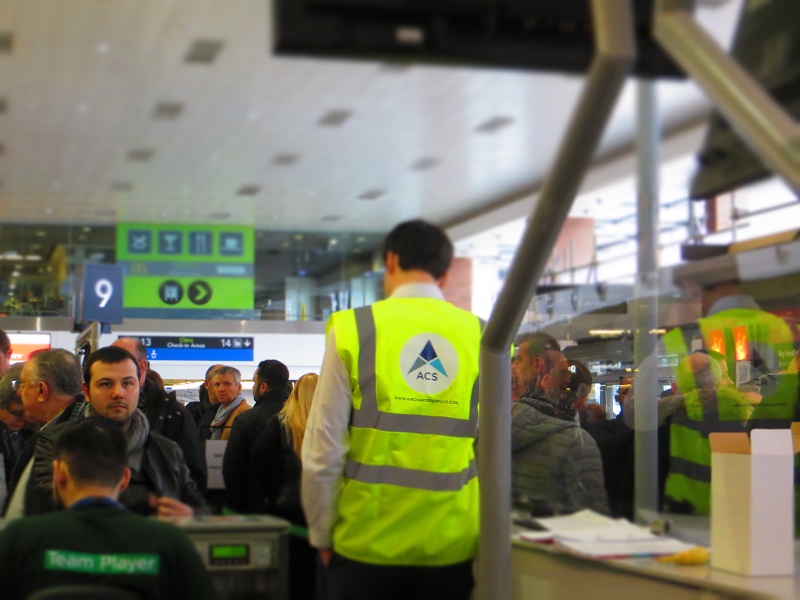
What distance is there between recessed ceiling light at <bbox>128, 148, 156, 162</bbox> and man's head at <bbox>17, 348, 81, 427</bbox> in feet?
5.33

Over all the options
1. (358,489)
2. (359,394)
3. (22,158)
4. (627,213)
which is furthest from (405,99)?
(358,489)

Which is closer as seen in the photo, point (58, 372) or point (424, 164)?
point (424, 164)

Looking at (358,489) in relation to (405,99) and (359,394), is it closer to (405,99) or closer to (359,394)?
(359,394)

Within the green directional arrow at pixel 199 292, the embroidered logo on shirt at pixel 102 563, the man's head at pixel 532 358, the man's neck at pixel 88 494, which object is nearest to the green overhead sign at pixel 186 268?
the green directional arrow at pixel 199 292

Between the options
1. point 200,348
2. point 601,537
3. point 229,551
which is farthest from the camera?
point 200,348

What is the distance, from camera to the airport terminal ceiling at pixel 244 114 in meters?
1.57

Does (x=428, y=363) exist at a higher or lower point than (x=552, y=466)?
higher

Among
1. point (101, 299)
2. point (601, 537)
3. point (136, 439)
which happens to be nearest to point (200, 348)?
point (101, 299)

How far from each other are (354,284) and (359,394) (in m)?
0.74

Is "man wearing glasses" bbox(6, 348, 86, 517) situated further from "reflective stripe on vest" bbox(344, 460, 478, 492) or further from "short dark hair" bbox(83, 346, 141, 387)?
"reflective stripe on vest" bbox(344, 460, 478, 492)

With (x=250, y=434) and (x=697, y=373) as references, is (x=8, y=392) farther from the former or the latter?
(x=697, y=373)

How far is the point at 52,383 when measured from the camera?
3225mm

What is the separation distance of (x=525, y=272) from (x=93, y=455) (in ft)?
2.68

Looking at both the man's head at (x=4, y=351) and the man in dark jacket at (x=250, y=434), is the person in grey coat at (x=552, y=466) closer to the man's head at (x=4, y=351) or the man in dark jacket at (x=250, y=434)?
the man in dark jacket at (x=250, y=434)
